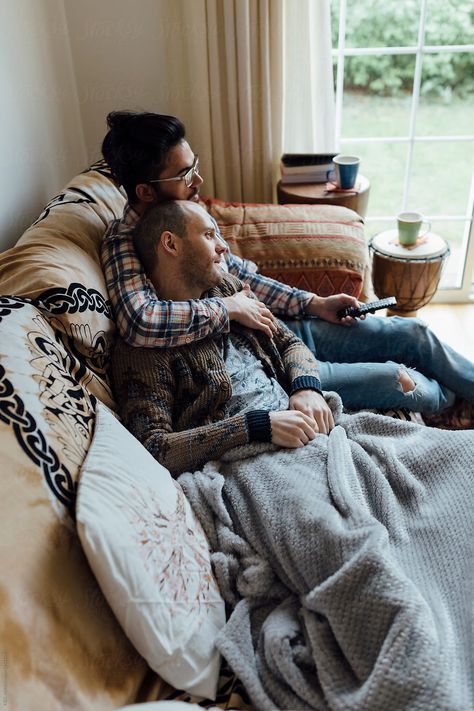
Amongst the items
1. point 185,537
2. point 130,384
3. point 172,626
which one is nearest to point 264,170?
point 130,384

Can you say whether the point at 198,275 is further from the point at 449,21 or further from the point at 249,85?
the point at 449,21

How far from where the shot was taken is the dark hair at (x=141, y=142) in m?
1.67

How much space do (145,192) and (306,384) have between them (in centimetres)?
66

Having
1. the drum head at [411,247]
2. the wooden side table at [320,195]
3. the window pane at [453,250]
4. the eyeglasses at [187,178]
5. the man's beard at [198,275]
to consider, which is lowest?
the window pane at [453,250]

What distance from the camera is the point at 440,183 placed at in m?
3.29

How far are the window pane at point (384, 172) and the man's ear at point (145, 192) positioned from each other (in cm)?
166

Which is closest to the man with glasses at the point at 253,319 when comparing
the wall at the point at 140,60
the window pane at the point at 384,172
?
the wall at the point at 140,60

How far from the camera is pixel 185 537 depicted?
45.8 inches

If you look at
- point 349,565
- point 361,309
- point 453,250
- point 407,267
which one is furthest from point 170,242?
point 453,250

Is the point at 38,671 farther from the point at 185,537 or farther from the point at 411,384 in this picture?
the point at 411,384

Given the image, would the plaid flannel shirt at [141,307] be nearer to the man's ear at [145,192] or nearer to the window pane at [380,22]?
the man's ear at [145,192]

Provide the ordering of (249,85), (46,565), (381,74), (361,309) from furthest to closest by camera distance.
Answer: (381,74)
(249,85)
(361,309)
(46,565)

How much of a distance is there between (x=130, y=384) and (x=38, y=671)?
698 mm

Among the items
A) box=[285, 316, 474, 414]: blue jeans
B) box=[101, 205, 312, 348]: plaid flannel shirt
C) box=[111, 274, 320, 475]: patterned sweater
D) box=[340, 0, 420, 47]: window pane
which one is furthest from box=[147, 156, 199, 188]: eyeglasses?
box=[340, 0, 420, 47]: window pane
